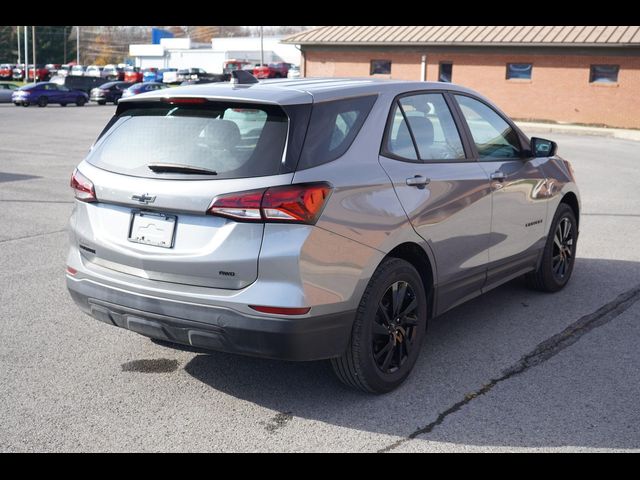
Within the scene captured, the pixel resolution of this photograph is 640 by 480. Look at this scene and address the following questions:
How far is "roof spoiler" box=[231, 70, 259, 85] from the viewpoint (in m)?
4.85

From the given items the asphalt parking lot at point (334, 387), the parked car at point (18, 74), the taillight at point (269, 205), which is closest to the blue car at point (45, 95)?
the parked car at point (18, 74)

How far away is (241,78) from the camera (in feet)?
16.1

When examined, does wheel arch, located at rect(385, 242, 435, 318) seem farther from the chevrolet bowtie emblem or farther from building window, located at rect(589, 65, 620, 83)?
building window, located at rect(589, 65, 620, 83)

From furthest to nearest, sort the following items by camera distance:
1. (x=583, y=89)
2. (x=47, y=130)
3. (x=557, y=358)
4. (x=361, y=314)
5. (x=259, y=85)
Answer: (x=583, y=89) → (x=47, y=130) → (x=557, y=358) → (x=259, y=85) → (x=361, y=314)

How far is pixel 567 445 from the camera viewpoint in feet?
12.8

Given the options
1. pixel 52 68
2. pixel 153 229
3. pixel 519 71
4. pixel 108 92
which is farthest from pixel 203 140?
pixel 52 68

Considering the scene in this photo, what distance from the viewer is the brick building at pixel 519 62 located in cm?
3198

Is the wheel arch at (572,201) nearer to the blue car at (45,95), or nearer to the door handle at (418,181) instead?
the door handle at (418,181)

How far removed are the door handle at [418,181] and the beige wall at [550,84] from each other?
29.9 meters

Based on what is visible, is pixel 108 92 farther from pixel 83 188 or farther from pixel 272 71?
pixel 83 188

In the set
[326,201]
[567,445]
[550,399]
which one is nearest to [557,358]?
[550,399]

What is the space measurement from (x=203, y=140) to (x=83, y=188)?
863 mm
